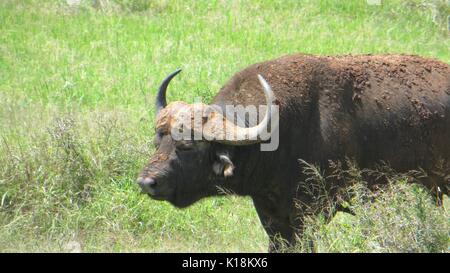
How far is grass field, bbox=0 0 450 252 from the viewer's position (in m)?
8.74

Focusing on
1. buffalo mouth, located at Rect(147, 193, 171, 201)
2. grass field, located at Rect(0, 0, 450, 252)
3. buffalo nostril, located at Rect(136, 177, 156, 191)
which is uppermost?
buffalo nostril, located at Rect(136, 177, 156, 191)

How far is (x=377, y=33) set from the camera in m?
16.1

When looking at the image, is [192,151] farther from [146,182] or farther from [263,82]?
[263,82]

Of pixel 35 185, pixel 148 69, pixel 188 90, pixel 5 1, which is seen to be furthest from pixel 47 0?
pixel 35 185

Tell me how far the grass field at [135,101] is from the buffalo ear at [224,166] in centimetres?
84

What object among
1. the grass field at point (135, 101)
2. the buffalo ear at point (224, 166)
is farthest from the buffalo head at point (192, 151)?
the grass field at point (135, 101)

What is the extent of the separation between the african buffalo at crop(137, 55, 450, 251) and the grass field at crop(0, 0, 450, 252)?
0.54 meters

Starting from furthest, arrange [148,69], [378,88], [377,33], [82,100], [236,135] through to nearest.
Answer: [377,33] < [148,69] < [82,100] < [378,88] < [236,135]

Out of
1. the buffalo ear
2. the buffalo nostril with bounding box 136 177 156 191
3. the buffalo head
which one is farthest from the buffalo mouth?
the buffalo ear

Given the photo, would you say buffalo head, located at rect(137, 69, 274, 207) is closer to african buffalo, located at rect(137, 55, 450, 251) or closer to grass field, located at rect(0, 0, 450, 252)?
african buffalo, located at rect(137, 55, 450, 251)

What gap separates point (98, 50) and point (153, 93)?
90.3 inches

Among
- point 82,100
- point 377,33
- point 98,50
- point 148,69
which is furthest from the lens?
point 377,33

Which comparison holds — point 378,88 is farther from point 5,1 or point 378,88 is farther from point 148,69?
point 5,1

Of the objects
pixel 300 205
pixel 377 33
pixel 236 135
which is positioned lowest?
pixel 377 33
